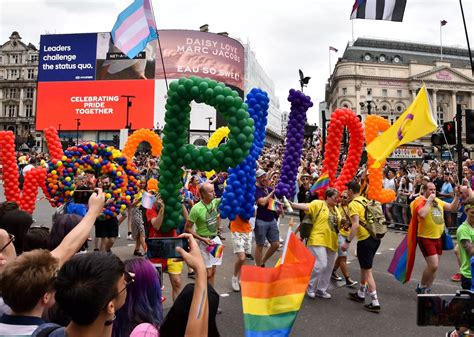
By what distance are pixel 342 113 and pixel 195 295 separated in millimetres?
6567

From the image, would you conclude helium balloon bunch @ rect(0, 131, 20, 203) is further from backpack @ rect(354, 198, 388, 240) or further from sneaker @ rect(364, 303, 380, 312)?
sneaker @ rect(364, 303, 380, 312)

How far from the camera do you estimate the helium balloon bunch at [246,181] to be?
5.84 metres

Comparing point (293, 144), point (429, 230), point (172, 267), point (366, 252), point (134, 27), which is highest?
point (134, 27)

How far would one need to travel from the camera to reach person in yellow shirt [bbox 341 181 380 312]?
18.1ft

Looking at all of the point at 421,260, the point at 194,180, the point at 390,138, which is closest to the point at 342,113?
the point at 390,138

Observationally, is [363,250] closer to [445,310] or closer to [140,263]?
[445,310]

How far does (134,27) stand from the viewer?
8445mm

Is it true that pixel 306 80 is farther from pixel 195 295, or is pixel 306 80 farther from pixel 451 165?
pixel 195 295

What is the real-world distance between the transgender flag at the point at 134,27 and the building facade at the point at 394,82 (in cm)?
7578

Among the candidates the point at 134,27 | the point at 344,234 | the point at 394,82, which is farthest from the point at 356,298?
the point at 394,82

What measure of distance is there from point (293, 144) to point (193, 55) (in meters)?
53.3

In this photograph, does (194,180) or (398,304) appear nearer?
(398,304)

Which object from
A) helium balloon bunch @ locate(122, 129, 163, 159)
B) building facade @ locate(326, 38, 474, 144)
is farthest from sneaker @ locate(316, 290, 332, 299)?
building facade @ locate(326, 38, 474, 144)

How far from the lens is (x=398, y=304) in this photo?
18.7 feet
